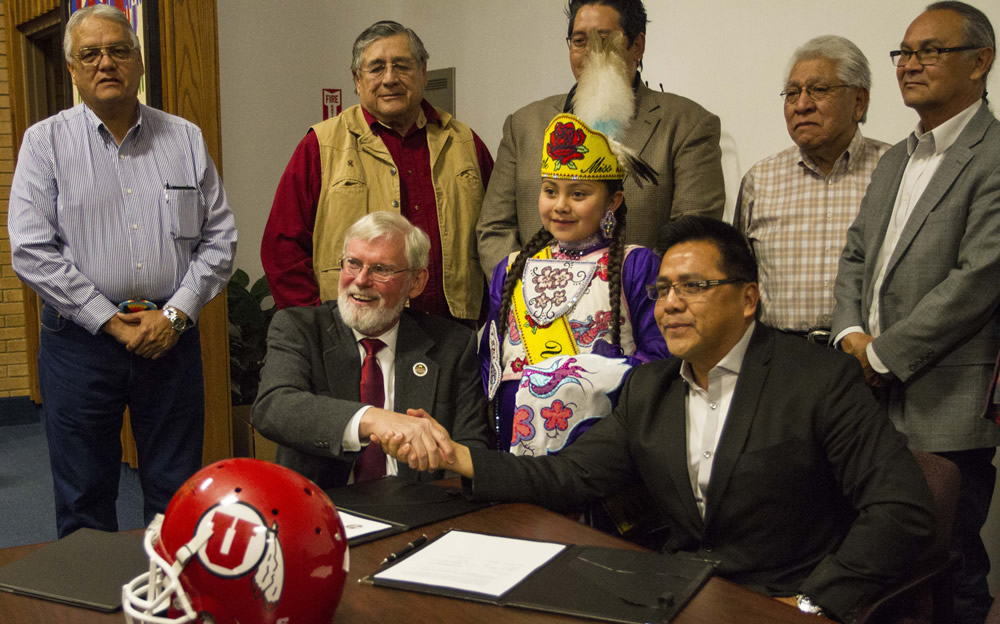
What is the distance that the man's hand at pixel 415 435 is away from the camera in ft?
6.31

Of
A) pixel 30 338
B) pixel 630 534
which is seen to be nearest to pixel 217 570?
pixel 630 534

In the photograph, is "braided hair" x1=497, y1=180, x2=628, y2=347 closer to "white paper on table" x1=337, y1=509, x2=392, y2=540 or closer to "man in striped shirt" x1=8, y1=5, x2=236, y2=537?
"white paper on table" x1=337, y1=509, x2=392, y2=540

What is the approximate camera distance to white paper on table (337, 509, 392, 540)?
5.34 feet

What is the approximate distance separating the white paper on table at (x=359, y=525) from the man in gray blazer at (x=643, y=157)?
1.36m

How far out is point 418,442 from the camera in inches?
76.5

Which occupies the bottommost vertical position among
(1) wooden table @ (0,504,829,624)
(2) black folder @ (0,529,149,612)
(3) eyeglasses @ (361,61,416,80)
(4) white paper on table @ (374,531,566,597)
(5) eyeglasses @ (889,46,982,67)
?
(1) wooden table @ (0,504,829,624)

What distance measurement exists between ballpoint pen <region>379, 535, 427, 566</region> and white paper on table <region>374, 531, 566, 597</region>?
0.04 feet

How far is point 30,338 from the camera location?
6195 mm

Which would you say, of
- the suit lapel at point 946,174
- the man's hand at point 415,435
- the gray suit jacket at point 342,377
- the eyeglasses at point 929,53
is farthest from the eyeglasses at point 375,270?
the eyeglasses at point 929,53

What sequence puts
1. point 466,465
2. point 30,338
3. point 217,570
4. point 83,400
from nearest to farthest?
point 217,570 → point 466,465 → point 83,400 → point 30,338

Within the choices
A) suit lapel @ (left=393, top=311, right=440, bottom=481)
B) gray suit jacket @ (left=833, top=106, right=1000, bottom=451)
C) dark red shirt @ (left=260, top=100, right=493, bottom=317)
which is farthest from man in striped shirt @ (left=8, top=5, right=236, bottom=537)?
gray suit jacket @ (left=833, top=106, right=1000, bottom=451)

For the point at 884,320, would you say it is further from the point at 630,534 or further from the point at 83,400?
the point at 83,400

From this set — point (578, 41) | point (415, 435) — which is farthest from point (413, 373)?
point (578, 41)

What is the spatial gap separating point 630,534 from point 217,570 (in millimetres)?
1174
